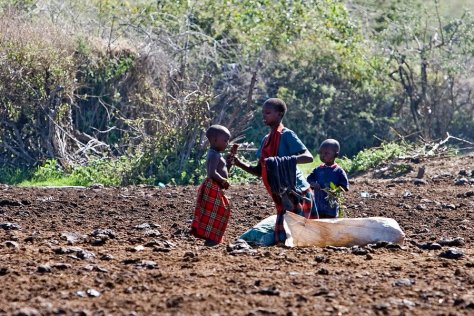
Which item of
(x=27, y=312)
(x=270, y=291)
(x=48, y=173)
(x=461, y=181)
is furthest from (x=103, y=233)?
(x=48, y=173)

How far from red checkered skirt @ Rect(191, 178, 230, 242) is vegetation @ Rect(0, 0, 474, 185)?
282 inches

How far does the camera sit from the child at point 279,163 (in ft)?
28.6

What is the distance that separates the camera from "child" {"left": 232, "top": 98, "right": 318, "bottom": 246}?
8.71m

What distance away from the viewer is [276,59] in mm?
21328

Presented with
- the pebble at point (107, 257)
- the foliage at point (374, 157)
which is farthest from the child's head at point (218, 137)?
the foliage at point (374, 157)

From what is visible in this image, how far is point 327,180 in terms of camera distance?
Result: 9617 mm

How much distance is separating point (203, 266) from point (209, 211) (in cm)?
163

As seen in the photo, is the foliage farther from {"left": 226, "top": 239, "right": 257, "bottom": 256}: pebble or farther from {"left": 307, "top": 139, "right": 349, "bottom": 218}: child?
{"left": 226, "top": 239, "right": 257, "bottom": 256}: pebble

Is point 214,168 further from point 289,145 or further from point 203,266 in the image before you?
point 203,266

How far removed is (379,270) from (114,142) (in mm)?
11290

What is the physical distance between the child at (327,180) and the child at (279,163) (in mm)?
475

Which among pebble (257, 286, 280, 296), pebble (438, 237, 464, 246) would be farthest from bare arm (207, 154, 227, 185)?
pebble (257, 286, 280, 296)

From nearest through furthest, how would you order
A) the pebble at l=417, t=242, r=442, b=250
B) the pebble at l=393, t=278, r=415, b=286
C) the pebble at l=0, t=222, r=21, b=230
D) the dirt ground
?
the dirt ground → the pebble at l=393, t=278, r=415, b=286 → the pebble at l=417, t=242, r=442, b=250 → the pebble at l=0, t=222, r=21, b=230

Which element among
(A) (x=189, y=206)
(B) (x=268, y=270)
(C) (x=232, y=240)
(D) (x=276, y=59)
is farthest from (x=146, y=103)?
(B) (x=268, y=270)
